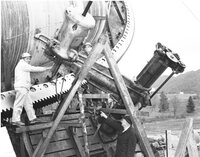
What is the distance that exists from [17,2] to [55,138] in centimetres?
256

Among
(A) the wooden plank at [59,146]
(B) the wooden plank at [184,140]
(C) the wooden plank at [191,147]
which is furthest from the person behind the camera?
(A) the wooden plank at [59,146]

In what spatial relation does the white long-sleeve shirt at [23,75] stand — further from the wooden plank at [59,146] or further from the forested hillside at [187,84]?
the forested hillside at [187,84]

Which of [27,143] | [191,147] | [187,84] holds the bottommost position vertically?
[187,84]

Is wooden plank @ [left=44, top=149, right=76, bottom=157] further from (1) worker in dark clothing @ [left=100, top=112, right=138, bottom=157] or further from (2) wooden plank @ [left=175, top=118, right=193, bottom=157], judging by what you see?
(2) wooden plank @ [left=175, top=118, right=193, bottom=157]

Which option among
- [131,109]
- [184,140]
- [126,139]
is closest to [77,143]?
[126,139]

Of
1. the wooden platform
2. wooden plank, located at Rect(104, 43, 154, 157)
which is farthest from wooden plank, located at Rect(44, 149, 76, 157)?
wooden plank, located at Rect(104, 43, 154, 157)

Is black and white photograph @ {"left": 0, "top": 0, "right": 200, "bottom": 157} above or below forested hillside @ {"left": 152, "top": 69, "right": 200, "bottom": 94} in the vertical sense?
above

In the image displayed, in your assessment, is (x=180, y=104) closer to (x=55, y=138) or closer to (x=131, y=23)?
(x=131, y=23)

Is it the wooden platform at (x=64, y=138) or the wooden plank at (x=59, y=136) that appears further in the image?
the wooden plank at (x=59, y=136)

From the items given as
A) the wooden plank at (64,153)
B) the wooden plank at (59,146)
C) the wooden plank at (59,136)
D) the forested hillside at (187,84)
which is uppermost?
the wooden plank at (59,136)

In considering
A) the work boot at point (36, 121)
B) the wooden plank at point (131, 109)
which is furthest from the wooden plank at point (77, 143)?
the wooden plank at point (131, 109)

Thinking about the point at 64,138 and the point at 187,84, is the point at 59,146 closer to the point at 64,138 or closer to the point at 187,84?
the point at 64,138

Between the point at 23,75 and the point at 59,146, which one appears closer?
the point at 23,75

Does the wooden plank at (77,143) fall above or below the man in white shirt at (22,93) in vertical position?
below
